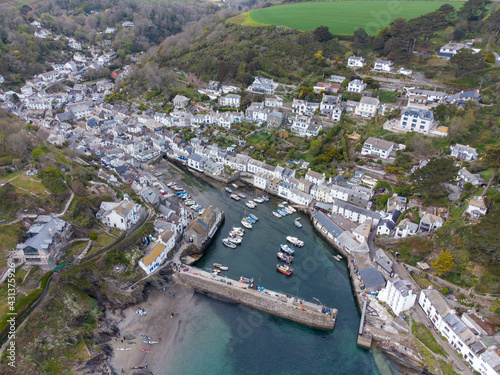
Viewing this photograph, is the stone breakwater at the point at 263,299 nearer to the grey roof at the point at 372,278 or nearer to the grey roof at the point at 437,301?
the grey roof at the point at 372,278

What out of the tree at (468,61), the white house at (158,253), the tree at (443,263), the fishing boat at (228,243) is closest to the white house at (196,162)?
the fishing boat at (228,243)

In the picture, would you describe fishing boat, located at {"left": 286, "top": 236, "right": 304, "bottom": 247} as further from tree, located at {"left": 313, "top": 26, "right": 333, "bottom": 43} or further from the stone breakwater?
tree, located at {"left": 313, "top": 26, "right": 333, "bottom": 43}

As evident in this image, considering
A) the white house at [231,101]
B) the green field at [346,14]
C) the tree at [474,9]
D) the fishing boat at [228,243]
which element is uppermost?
the tree at [474,9]

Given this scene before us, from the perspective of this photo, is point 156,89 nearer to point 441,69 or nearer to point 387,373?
point 441,69

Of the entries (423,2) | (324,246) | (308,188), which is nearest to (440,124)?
(308,188)

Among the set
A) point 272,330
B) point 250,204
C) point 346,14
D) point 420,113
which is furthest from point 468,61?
point 272,330

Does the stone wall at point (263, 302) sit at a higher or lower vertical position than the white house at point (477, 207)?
lower

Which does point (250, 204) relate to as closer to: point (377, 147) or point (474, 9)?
point (377, 147)
